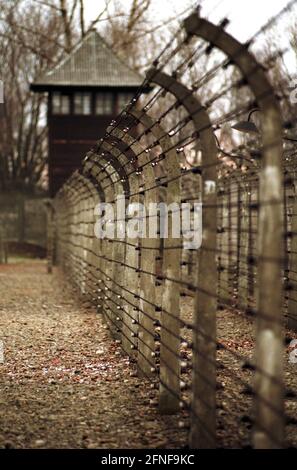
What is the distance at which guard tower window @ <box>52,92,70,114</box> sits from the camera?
32375 millimetres

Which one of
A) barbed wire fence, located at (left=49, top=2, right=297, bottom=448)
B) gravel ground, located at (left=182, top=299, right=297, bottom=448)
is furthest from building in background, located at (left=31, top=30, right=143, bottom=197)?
gravel ground, located at (left=182, top=299, right=297, bottom=448)

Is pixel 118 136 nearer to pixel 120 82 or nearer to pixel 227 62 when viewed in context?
pixel 227 62

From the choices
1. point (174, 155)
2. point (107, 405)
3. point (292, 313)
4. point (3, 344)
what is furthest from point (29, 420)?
point (292, 313)

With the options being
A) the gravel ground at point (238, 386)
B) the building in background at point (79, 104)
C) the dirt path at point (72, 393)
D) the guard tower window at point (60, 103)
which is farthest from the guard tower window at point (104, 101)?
the dirt path at point (72, 393)

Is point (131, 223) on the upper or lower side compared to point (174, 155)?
lower

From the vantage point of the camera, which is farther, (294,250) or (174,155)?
(294,250)

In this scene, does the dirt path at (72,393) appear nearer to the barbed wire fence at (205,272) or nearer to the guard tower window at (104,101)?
the barbed wire fence at (205,272)

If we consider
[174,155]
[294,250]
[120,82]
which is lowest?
[294,250]

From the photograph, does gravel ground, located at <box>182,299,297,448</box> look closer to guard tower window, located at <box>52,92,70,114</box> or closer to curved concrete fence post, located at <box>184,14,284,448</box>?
curved concrete fence post, located at <box>184,14,284,448</box>

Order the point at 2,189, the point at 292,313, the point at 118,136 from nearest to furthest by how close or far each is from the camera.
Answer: the point at 118,136, the point at 292,313, the point at 2,189

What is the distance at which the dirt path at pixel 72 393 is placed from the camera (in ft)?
16.4

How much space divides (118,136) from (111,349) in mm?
2434

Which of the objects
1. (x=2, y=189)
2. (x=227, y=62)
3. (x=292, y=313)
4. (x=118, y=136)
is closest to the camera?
(x=227, y=62)

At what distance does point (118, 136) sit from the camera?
7301mm
